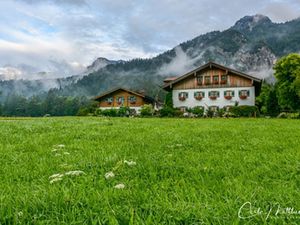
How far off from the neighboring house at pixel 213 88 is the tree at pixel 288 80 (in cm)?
730

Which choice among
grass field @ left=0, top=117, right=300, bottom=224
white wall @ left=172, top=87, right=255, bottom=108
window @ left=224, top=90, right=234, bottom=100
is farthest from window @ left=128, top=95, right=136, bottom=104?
grass field @ left=0, top=117, right=300, bottom=224

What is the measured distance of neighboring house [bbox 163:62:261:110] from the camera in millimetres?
52000

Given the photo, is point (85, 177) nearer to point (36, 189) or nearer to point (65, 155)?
point (36, 189)

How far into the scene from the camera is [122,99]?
63375 millimetres

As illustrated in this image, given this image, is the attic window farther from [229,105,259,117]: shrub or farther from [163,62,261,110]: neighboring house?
[229,105,259,117]: shrub

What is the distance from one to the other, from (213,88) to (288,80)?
42.5 feet

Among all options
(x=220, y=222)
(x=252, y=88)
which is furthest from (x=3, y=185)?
(x=252, y=88)

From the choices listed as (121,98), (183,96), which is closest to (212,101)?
(183,96)

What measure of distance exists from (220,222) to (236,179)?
150cm

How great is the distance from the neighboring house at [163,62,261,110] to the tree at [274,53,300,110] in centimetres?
730

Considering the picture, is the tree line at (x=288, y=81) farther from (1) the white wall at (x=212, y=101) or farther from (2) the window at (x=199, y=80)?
(2) the window at (x=199, y=80)

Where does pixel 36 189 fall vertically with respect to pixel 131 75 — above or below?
below

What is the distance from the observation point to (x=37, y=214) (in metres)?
2.79

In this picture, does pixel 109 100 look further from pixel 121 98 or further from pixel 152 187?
pixel 152 187
